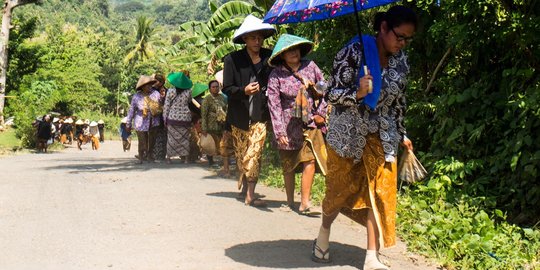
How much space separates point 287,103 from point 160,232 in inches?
A: 72.9

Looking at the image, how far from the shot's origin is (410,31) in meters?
4.32

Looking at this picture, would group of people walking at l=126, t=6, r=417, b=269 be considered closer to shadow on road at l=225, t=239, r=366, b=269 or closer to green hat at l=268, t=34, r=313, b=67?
green hat at l=268, t=34, r=313, b=67

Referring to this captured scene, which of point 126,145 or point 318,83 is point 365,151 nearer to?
point 318,83

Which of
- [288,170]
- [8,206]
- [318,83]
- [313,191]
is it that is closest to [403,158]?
[318,83]

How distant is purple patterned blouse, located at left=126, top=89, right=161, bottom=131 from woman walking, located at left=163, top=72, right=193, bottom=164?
14.4 inches

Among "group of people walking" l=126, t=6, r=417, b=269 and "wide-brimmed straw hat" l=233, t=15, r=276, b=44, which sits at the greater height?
"wide-brimmed straw hat" l=233, t=15, r=276, b=44

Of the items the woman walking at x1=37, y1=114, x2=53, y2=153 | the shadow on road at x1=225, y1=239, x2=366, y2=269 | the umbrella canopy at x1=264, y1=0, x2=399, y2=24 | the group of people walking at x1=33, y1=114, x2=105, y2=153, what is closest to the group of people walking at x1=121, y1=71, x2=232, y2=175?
the shadow on road at x1=225, y1=239, x2=366, y2=269

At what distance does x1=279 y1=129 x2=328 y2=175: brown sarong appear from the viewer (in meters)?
6.79

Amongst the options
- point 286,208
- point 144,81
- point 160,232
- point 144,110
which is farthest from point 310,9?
point 144,110

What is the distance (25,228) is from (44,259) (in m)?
1.45

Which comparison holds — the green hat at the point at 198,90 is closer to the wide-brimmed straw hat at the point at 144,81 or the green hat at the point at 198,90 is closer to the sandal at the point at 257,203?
the wide-brimmed straw hat at the point at 144,81

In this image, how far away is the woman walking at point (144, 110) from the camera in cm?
1395

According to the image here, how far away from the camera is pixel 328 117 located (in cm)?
667

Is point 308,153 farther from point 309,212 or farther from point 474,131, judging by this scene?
point 474,131
